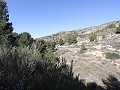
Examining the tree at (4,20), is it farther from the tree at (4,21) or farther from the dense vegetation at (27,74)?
the dense vegetation at (27,74)

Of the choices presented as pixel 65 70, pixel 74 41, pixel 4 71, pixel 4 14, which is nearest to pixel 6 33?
pixel 4 14

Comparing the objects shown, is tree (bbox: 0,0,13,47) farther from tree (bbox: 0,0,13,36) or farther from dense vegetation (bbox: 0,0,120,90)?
dense vegetation (bbox: 0,0,120,90)

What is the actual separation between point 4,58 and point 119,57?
1484 inches

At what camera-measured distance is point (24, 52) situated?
8.00m

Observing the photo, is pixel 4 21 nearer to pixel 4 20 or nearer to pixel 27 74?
pixel 4 20

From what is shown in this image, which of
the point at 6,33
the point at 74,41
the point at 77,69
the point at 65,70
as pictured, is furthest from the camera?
the point at 74,41

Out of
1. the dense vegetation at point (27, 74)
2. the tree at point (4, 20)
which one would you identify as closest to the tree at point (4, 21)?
the tree at point (4, 20)

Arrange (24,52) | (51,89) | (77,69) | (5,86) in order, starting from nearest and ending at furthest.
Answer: (5,86), (51,89), (24,52), (77,69)

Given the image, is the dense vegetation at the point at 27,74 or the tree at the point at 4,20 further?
the tree at the point at 4,20

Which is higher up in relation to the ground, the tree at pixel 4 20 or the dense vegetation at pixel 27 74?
the tree at pixel 4 20

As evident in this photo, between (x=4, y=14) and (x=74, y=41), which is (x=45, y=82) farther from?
(x=74, y=41)

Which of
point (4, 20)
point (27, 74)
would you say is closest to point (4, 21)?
point (4, 20)

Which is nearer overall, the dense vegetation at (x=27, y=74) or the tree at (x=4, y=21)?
the dense vegetation at (x=27, y=74)

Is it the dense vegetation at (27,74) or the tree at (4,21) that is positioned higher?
the tree at (4,21)
